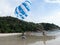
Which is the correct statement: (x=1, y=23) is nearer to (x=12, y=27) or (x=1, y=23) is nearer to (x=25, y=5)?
(x=12, y=27)

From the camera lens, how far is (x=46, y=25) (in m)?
92.7

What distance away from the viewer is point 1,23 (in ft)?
200

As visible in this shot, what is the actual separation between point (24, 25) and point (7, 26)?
9.20 m

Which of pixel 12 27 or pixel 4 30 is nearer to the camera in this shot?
pixel 4 30

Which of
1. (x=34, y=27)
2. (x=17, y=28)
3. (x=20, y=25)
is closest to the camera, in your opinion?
(x=17, y=28)

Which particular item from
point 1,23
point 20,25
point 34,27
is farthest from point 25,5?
point 34,27

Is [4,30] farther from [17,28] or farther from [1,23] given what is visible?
[17,28]

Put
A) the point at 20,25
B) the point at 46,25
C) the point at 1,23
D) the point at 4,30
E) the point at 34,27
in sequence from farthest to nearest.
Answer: the point at 46,25
the point at 34,27
the point at 20,25
the point at 1,23
the point at 4,30

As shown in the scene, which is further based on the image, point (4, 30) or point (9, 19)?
point (9, 19)

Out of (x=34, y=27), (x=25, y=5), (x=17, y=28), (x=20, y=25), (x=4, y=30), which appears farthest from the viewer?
(x=34, y=27)

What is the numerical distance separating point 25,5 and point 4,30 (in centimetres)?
4137

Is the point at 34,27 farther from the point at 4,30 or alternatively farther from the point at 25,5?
the point at 25,5

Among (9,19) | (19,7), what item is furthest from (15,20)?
(19,7)

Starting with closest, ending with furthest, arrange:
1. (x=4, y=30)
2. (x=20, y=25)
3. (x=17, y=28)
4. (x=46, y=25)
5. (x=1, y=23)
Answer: (x=4, y=30) → (x=1, y=23) → (x=17, y=28) → (x=20, y=25) → (x=46, y=25)
